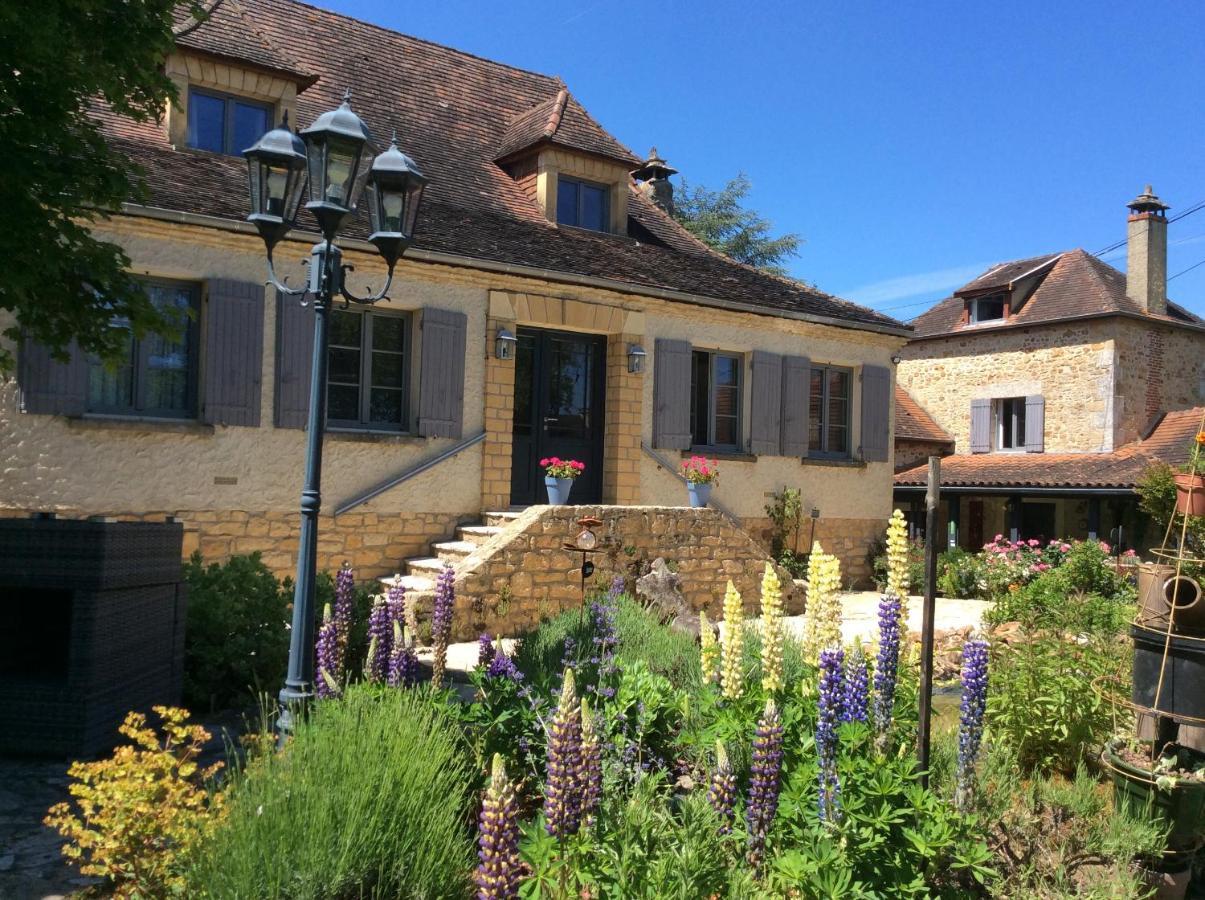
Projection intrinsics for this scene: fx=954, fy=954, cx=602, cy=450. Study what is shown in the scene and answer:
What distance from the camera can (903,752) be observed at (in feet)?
11.8

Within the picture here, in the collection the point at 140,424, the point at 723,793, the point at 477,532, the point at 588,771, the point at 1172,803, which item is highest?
the point at 140,424

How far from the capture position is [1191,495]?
4.47m

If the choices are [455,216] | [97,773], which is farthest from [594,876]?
[455,216]

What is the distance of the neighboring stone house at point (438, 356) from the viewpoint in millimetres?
9133

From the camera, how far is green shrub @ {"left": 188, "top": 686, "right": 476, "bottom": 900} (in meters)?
2.70

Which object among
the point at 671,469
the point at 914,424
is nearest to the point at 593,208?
the point at 671,469

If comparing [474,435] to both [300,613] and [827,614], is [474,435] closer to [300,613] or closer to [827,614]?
[300,613]

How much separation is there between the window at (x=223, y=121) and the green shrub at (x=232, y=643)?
603 cm

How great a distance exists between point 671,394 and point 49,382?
691 centimetres

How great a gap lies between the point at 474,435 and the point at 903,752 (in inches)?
312

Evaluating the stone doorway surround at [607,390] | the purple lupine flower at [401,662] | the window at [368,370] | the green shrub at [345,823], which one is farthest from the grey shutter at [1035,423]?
the green shrub at [345,823]

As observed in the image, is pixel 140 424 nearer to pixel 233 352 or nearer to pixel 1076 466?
pixel 233 352

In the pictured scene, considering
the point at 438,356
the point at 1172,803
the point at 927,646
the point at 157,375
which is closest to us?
the point at 927,646

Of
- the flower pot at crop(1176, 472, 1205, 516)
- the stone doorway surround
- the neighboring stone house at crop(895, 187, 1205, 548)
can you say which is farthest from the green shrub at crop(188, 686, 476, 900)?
the neighboring stone house at crop(895, 187, 1205, 548)
